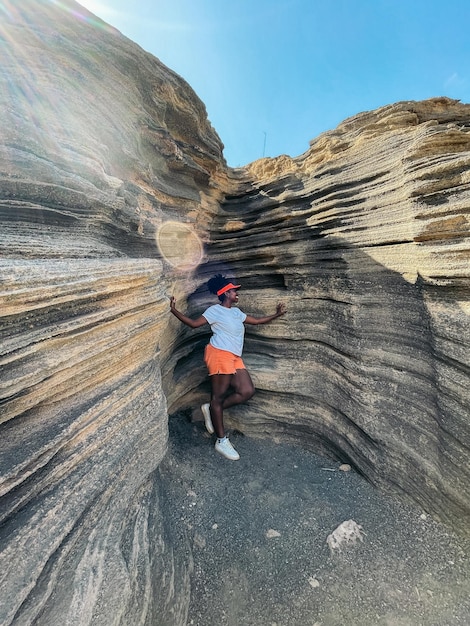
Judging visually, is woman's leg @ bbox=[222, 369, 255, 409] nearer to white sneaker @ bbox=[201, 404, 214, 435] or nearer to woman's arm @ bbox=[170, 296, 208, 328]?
white sneaker @ bbox=[201, 404, 214, 435]

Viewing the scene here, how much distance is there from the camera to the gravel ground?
112 inches

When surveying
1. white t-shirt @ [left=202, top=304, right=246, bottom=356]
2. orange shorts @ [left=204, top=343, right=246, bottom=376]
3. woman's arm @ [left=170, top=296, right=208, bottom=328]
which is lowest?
orange shorts @ [left=204, top=343, right=246, bottom=376]

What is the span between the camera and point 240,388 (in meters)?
5.38

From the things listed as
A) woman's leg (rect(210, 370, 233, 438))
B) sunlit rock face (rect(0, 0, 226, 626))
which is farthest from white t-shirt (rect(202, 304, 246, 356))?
sunlit rock face (rect(0, 0, 226, 626))

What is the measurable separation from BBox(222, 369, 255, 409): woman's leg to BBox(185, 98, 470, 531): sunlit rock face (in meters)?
0.30

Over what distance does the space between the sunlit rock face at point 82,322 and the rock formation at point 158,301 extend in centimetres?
2

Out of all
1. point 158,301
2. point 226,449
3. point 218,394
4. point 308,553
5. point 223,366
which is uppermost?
point 158,301

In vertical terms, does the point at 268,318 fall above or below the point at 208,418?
above

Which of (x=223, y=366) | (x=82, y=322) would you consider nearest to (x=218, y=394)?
(x=223, y=366)

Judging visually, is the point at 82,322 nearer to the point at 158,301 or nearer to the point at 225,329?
the point at 158,301

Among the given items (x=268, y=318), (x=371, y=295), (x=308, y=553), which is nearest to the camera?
(x=308, y=553)

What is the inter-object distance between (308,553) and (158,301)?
3.24 meters

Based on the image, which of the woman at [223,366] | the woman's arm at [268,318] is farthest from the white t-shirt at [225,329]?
the woman's arm at [268,318]

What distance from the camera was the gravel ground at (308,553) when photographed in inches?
112
